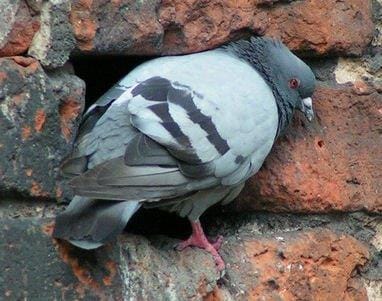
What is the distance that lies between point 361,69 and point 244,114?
1.39 feet

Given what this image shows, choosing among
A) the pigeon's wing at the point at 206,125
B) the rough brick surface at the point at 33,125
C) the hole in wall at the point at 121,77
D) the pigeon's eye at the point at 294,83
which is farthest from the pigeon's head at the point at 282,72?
the rough brick surface at the point at 33,125

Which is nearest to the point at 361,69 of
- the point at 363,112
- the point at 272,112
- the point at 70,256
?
the point at 363,112

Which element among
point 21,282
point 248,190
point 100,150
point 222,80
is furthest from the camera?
point 248,190

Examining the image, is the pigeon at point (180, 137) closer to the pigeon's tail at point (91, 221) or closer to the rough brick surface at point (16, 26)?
the pigeon's tail at point (91, 221)

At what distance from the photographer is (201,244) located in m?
2.25

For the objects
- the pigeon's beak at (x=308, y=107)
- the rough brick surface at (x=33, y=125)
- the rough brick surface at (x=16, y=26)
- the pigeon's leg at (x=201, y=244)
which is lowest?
the pigeon's leg at (x=201, y=244)

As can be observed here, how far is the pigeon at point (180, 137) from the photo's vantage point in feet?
6.42

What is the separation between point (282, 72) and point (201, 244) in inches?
17.2

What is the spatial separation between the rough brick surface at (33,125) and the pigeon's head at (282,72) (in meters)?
0.47

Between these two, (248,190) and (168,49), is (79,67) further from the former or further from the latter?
(248,190)

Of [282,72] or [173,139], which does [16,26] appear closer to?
[173,139]

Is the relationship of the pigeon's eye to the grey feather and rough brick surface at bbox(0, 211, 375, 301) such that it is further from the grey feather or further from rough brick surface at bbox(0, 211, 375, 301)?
rough brick surface at bbox(0, 211, 375, 301)

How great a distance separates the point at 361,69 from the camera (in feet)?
8.11

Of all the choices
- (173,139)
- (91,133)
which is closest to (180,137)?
(173,139)
